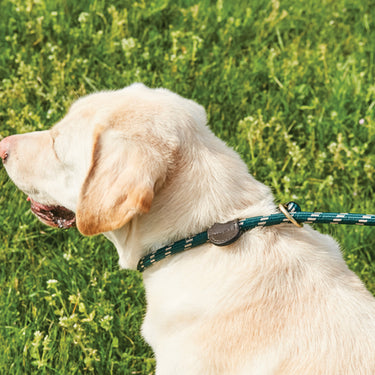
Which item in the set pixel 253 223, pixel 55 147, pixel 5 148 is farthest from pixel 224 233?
pixel 5 148

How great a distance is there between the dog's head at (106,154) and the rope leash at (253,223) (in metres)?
0.27

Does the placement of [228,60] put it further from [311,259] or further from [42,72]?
[311,259]

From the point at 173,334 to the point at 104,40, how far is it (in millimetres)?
3089

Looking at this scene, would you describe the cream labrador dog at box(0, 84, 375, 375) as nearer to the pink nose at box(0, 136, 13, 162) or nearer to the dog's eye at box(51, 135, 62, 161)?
the dog's eye at box(51, 135, 62, 161)

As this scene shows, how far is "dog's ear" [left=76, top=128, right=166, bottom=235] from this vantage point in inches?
89.4

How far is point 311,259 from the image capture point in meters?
2.45

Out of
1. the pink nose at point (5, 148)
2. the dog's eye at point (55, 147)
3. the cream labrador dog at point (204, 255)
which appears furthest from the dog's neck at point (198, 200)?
the pink nose at point (5, 148)

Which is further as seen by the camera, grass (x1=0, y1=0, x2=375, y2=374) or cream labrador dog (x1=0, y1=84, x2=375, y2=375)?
grass (x1=0, y1=0, x2=375, y2=374)

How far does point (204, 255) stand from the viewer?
245 cm

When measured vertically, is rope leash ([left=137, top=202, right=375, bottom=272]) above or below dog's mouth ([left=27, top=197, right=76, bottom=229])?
above

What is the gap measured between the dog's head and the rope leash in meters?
0.27

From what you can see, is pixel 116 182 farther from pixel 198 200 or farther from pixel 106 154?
pixel 198 200

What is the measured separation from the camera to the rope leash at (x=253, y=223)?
7.75ft

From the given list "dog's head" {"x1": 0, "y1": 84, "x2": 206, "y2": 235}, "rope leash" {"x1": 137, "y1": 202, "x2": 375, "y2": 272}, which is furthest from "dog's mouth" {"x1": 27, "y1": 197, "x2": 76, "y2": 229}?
"rope leash" {"x1": 137, "y1": 202, "x2": 375, "y2": 272}
